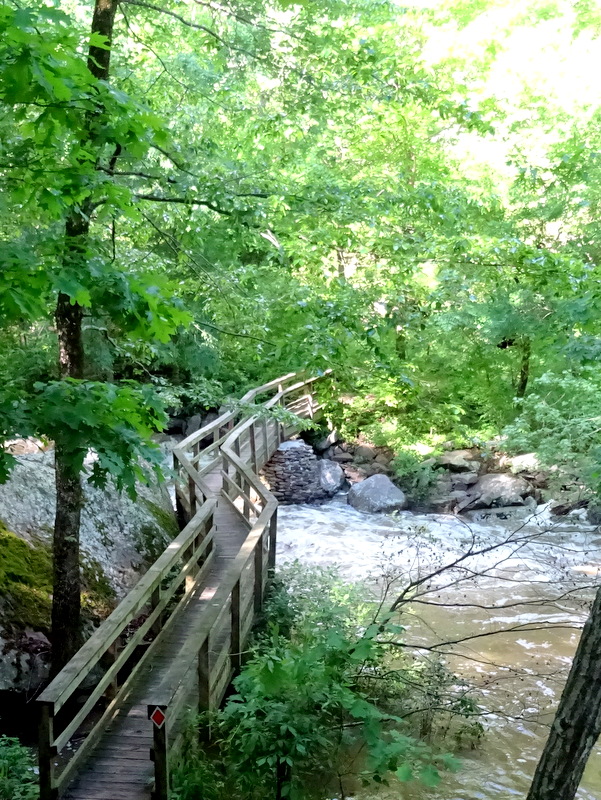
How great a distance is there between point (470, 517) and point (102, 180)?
11.7 meters

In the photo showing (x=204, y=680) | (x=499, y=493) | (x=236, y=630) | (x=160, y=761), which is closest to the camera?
(x=160, y=761)

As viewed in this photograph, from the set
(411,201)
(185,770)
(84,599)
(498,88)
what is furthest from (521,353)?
(185,770)

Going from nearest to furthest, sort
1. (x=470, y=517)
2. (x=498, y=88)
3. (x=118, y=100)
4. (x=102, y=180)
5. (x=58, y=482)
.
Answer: (x=118, y=100)
(x=102, y=180)
(x=58, y=482)
(x=498, y=88)
(x=470, y=517)

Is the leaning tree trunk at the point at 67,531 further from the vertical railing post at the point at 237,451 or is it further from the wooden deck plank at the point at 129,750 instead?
the vertical railing post at the point at 237,451

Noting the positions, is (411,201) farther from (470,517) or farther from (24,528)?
(470,517)

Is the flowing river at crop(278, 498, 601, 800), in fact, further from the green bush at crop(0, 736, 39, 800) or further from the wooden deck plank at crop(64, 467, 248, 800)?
the green bush at crop(0, 736, 39, 800)

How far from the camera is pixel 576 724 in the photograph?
3.43 m

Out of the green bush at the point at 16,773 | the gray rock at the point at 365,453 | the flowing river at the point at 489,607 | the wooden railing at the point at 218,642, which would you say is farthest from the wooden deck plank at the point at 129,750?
the gray rock at the point at 365,453

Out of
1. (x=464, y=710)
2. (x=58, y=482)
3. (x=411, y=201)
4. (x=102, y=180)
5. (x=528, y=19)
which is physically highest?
(x=528, y=19)

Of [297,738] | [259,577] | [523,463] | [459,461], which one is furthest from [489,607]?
[459,461]

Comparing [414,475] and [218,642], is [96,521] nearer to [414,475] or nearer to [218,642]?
[218,642]

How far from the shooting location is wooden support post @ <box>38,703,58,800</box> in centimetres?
330

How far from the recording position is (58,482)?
16.8 ft

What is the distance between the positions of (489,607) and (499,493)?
957 cm
